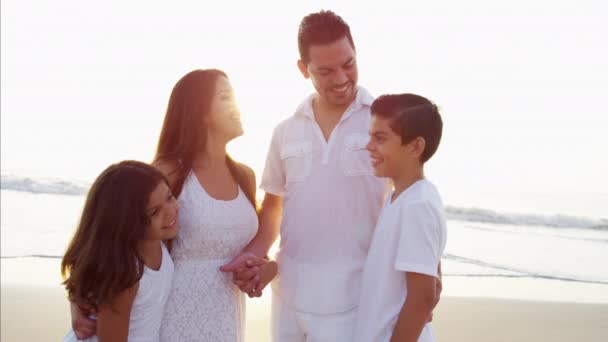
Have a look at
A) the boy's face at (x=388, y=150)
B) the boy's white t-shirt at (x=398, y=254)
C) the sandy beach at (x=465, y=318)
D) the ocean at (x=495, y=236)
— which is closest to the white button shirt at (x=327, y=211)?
the boy's white t-shirt at (x=398, y=254)

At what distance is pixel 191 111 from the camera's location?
10.1 feet

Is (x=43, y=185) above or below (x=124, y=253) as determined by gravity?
below

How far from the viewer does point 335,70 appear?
3.03 metres

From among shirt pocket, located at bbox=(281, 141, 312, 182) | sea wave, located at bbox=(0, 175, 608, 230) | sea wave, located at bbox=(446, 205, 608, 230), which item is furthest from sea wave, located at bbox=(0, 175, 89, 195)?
shirt pocket, located at bbox=(281, 141, 312, 182)

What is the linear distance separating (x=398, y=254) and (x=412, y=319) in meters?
0.24

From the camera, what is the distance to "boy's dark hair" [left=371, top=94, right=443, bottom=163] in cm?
256

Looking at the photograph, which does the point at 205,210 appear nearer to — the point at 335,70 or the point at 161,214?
the point at 161,214

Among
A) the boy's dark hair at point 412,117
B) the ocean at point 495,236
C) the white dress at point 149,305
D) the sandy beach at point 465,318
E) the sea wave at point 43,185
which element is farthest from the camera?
the sea wave at point 43,185

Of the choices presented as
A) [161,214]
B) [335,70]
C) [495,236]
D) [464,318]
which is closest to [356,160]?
[335,70]

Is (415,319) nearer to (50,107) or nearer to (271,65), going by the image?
(271,65)

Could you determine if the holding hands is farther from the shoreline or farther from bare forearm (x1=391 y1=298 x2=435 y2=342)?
the shoreline

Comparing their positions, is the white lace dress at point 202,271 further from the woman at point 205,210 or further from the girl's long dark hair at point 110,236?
the girl's long dark hair at point 110,236

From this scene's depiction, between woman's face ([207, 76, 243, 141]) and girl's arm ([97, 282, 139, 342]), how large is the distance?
0.88 m

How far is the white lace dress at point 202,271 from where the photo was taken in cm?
292
